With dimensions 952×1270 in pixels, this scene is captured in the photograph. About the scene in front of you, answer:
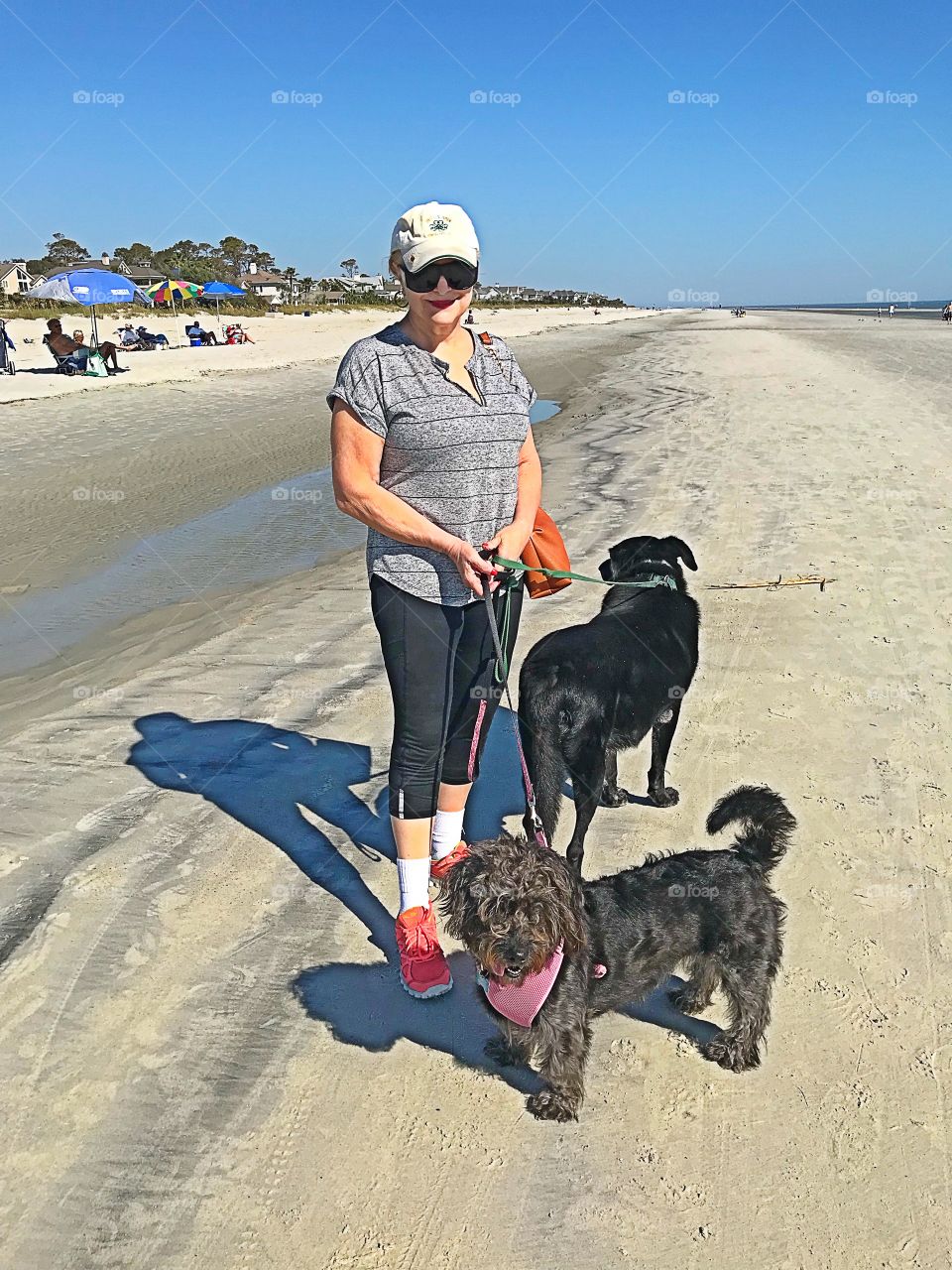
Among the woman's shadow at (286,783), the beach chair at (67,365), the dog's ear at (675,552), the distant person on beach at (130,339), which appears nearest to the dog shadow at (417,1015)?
the woman's shadow at (286,783)

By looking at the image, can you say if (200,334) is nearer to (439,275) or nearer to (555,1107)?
(439,275)

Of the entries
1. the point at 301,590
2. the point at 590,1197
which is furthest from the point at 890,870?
the point at 301,590

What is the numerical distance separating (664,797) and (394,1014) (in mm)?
1763

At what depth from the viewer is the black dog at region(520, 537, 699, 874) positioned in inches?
139

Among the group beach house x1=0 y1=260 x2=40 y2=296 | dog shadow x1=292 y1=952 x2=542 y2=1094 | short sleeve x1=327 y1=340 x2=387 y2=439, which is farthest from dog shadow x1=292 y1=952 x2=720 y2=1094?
beach house x1=0 y1=260 x2=40 y2=296

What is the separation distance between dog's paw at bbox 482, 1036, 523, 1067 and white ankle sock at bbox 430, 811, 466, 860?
760mm

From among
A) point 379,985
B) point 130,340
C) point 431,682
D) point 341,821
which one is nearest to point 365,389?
point 431,682

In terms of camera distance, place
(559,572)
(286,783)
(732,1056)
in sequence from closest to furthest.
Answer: (732,1056)
(559,572)
(286,783)

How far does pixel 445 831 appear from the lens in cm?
349

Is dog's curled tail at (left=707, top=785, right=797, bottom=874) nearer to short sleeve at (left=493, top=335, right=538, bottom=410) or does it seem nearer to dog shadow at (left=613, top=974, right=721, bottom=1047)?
dog shadow at (left=613, top=974, right=721, bottom=1047)

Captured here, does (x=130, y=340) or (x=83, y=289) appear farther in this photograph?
(x=130, y=340)

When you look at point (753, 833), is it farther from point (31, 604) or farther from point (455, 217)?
point (31, 604)

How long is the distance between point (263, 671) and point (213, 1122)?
345cm

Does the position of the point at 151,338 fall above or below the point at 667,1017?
below
